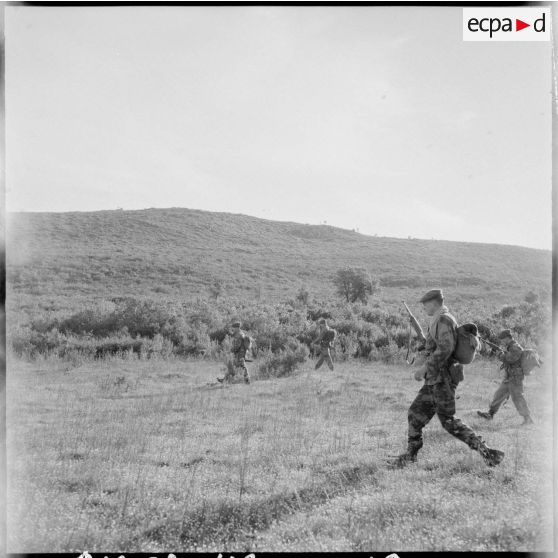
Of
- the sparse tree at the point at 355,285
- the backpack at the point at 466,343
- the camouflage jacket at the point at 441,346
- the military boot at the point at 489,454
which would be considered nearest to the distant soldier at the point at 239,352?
the camouflage jacket at the point at 441,346

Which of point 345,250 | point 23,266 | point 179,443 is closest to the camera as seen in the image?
point 179,443

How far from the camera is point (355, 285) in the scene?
40.6 meters

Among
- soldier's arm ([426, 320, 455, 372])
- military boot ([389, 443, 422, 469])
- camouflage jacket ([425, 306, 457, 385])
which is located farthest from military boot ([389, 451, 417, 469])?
soldier's arm ([426, 320, 455, 372])

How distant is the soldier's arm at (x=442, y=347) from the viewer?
216 inches

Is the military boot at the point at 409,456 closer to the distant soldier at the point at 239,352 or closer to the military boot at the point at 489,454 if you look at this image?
the military boot at the point at 489,454

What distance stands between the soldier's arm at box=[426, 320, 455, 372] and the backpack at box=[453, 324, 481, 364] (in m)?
0.09

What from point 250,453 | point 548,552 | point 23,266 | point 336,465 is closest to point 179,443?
point 250,453

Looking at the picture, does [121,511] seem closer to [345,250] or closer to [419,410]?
[419,410]

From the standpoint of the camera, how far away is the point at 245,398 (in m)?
10.7

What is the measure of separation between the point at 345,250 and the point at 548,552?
222 ft

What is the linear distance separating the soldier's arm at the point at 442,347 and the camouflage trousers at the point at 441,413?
0.15 m

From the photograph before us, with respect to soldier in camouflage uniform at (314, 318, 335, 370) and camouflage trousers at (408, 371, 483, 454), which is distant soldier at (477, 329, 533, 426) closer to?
camouflage trousers at (408, 371, 483, 454)

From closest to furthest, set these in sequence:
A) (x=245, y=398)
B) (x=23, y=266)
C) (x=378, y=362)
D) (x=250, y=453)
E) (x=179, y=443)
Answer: (x=250, y=453)
(x=179, y=443)
(x=245, y=398)
(x=378, y=362)
(x=23, y=266)

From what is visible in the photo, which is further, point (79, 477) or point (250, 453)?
point (250, 453)
